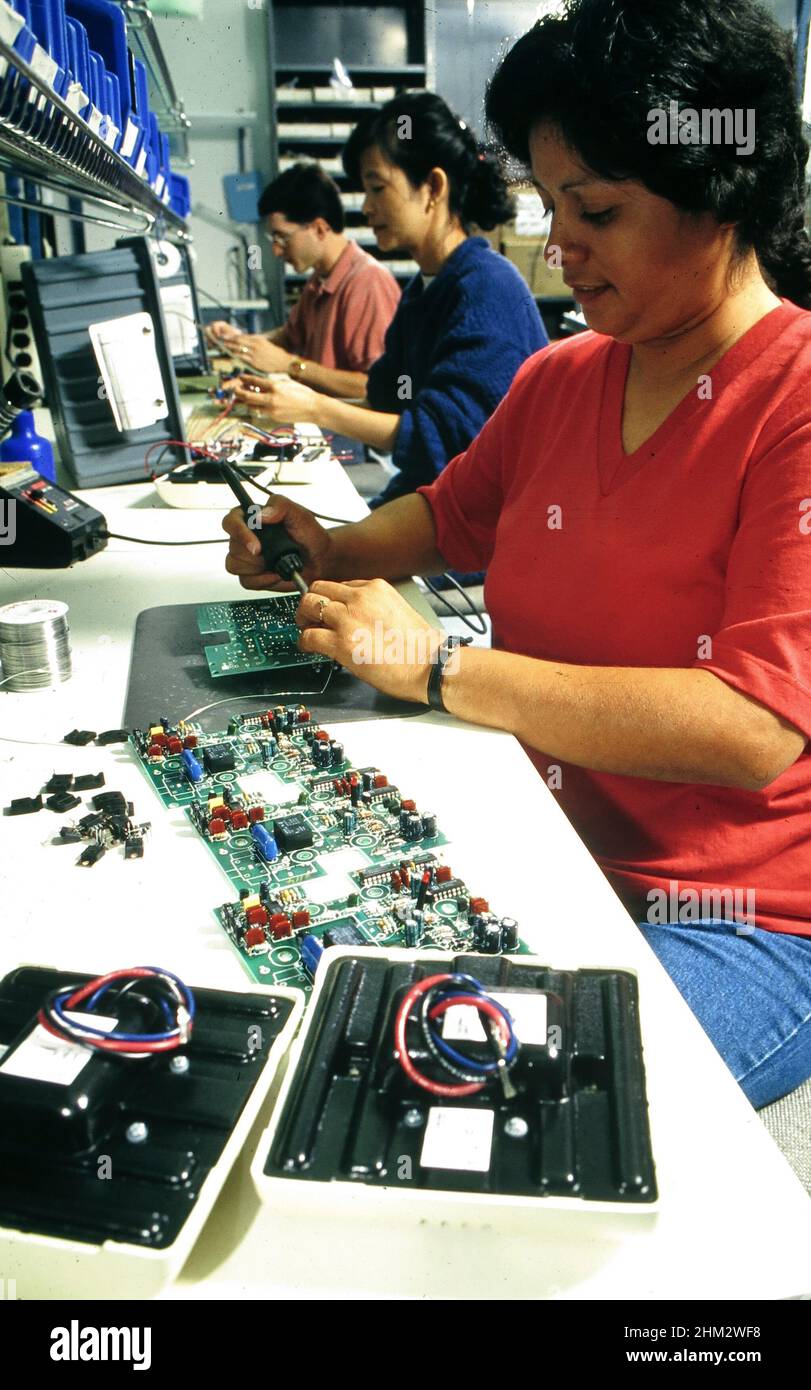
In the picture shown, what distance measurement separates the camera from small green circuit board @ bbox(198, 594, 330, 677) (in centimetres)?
127

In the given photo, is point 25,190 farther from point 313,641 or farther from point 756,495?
point 756,495

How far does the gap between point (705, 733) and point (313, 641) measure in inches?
19.0

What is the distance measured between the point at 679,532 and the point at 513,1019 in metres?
0.65

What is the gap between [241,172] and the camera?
20.6ft

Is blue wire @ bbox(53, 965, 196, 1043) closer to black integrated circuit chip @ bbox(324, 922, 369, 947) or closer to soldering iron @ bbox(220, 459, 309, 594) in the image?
black integrated circuit chip @ bbox(324, 922, 369, 947)

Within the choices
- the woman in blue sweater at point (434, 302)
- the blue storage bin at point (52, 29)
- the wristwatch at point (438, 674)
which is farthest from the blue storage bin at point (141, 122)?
the wristwatch at point (438, 674)

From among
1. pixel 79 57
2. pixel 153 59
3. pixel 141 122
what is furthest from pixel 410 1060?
pixel 153 59

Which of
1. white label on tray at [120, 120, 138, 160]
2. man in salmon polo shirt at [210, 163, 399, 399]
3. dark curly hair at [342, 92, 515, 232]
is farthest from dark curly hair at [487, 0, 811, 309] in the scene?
man in salmon polo shirt at [210, 163, 399, 399]

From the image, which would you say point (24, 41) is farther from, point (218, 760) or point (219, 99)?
point (219, 99)

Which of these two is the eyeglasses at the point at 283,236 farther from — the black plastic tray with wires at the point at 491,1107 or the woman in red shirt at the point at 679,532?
the black plastic tray with wires at the point at 491,1107

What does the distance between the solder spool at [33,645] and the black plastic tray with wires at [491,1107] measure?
0.76 meters

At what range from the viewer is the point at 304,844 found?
0.92 meters

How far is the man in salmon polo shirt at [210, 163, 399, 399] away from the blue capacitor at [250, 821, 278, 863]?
104 inches

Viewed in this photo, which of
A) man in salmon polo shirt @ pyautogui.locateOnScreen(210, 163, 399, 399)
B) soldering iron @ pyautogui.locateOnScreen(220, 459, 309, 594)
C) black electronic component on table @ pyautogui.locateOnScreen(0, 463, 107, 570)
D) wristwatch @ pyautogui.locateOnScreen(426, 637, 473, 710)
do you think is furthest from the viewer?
man in salmon polo shirt @ pyautogui.locateOnScreen(210, 163, 399, 399)
